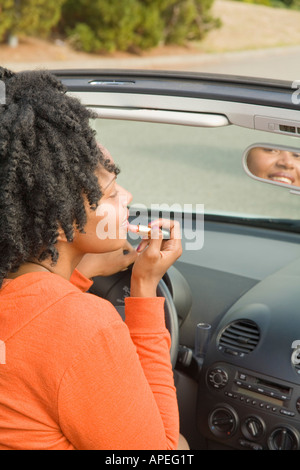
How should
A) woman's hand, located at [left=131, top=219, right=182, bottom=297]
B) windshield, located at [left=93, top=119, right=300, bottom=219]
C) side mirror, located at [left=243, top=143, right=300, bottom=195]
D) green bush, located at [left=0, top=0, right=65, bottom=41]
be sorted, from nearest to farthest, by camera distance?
woman's hand, located at [left=131, top=219, right=182, bottom=297] → side mirror, located at [left=243, top=143, right=300, bottom=195] → windshield, located at [left=93, top=119, right=300, bottom=219] → green bush, located at [left=0, top=0, right=65, bottom=41]

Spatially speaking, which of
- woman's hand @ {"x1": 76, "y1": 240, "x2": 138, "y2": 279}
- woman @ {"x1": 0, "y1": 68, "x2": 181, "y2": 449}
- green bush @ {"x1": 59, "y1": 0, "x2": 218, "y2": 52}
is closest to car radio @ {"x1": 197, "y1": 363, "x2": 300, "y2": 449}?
woman's hand @ {"x1": 76, "y1": 240, "x2": 138, "y2": 279}

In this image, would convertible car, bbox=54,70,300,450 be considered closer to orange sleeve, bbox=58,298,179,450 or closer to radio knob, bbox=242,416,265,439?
radio knob, bbox=242,416,265,439

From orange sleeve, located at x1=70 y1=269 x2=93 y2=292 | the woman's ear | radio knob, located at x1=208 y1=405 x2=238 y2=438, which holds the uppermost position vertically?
the woman's ear

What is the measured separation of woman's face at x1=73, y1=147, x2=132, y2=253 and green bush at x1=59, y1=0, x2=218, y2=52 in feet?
55.7

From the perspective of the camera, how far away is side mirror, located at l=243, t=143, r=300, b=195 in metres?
2.15

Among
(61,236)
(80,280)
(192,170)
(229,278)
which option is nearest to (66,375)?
(61,236)

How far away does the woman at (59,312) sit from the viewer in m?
1.51

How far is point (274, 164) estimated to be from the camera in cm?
224

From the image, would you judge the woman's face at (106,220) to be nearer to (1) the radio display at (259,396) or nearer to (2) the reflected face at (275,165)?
(2) the reflected face at (275,165)

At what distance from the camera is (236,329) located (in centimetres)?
270

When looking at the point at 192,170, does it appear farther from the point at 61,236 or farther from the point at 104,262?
the point at 61,236

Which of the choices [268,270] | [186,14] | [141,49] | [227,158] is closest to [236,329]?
[268,270]

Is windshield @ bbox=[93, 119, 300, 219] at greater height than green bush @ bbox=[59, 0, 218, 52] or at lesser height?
lesser

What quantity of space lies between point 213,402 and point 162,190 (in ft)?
17.8
